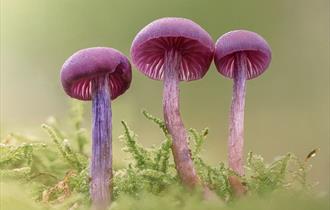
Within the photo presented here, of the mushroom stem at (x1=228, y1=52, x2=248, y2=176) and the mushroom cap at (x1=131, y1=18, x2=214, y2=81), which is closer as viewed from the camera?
the mushroom cap at (x1=131, y1=18, x2=214, y2=81)

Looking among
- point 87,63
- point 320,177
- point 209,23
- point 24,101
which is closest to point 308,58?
point 209,23

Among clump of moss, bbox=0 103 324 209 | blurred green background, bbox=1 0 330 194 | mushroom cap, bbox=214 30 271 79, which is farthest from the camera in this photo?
blurred green background, bbox=1 0 330 194

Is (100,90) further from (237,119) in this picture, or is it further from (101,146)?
(237,119)

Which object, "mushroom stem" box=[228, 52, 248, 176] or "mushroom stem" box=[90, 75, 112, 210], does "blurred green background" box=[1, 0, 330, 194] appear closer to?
"mushroom stem" box=[228, 52, 248, 176]

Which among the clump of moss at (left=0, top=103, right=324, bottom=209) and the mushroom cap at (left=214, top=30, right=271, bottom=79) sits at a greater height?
the mushroom cap at (left=214, top=30, right=271, bottom=79)

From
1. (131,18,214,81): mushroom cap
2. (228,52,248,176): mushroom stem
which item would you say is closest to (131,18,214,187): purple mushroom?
(131,18,214,81): mushroom cap

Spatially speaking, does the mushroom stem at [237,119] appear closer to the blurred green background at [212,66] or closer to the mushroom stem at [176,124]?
the mushroom stem at [176,124]

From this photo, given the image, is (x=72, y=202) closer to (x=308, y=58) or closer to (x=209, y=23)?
(x=209, y=23)
